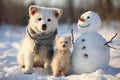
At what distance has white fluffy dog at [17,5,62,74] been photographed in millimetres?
5047

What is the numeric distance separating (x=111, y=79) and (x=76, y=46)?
3.00 ft

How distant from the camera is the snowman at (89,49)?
4.88 m

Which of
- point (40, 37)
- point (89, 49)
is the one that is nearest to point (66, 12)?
point (40, 37)

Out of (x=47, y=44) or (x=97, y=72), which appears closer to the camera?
(x=97, y=72)

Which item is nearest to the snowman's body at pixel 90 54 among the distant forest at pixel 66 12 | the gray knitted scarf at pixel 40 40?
the gray knitted scarf at pixel 40 40

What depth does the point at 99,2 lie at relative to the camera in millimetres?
17391

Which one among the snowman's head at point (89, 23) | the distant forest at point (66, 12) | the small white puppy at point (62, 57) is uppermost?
the snowman's head at point (89, 23)

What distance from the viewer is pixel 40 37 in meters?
5.12

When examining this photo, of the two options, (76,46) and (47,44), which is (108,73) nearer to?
(76,46)

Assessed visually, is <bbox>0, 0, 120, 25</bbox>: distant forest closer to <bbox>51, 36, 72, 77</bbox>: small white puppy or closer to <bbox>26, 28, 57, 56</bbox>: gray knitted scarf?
<bbox>26, 28, 57, 56</bbox>: gray knitted scarf

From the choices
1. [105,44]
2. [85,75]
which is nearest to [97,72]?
[85,75]

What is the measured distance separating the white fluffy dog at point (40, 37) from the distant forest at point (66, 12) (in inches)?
410

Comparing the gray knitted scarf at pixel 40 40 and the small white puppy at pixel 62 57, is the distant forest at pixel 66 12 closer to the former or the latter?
the gray knitted scarf at pixel 40 40

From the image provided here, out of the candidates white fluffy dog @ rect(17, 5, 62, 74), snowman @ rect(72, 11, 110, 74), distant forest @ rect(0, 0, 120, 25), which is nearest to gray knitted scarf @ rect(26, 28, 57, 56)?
white fluffy dog @ rect(17, 5, 62, 74)
